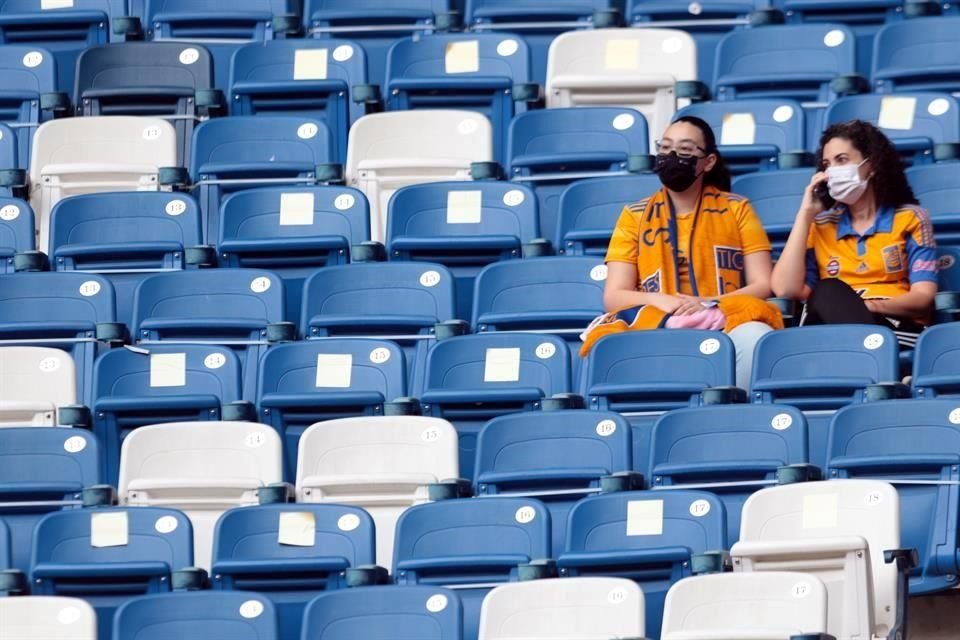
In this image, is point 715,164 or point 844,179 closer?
point 844,179

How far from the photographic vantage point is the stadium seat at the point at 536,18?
7707mm

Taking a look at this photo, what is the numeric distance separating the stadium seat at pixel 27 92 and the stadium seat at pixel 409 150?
1.08m

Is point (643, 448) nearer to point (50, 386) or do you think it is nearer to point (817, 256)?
point (817, 256)

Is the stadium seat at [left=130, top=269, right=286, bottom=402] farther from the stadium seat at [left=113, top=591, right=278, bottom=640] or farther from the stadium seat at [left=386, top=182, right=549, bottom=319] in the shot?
the stadium seat at [left=113, top=591, right=278, bottom=640]

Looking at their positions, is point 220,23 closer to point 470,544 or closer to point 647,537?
point 470,544

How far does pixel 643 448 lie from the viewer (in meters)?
5.66

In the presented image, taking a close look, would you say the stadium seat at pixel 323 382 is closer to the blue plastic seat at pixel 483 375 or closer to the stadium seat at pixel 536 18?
the blue plastic seat at pixel 483 375

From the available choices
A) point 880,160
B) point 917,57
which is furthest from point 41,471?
point 917,57

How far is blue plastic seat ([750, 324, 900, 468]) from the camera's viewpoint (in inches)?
219

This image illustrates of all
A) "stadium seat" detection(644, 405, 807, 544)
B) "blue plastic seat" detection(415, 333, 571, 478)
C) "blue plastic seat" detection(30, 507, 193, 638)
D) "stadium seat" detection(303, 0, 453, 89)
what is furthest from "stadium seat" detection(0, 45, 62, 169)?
"stadium seat" detection(644, 405, 807, 544)

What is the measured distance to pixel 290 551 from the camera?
5297 millimetres

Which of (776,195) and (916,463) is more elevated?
(776,195)

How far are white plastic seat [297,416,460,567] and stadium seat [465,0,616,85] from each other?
2302 millimetres

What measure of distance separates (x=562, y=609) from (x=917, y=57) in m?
2.93
